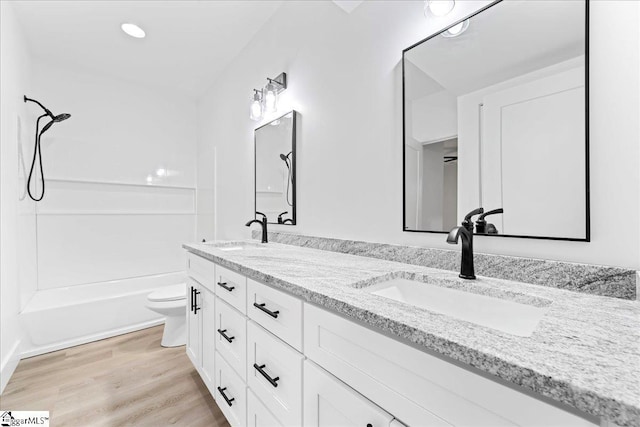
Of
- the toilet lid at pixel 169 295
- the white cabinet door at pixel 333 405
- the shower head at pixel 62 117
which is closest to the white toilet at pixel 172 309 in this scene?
the toilet lid at pixel 169 295

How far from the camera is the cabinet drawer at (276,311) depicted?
0.86m

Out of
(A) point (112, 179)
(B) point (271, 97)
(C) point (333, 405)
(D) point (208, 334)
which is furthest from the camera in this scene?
(A) point (112, 179)

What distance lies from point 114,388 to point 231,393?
102cm

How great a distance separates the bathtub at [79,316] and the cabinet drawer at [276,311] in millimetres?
2166

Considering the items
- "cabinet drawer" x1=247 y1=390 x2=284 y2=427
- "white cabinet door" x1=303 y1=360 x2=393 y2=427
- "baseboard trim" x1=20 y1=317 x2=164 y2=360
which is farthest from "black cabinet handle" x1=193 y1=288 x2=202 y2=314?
"baseboard trim" x1=20 y1=317 x2=164 y2=360

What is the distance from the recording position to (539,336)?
1.67 feet

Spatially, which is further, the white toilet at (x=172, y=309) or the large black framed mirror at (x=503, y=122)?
the white toilet at (x=172, y=309)

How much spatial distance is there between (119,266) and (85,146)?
1.31 metres

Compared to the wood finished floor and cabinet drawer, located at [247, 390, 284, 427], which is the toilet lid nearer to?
the wood finished floor

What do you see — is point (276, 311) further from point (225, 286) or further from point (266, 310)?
point (225, 286)

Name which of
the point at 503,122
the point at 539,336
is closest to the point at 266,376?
the point at 539,336

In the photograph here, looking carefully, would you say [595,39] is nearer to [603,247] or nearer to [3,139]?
[603,247]

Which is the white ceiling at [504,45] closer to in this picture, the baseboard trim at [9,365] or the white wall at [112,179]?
the baseboard trim at [9,365]

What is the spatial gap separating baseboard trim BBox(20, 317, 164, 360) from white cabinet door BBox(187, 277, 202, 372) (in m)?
1.15
